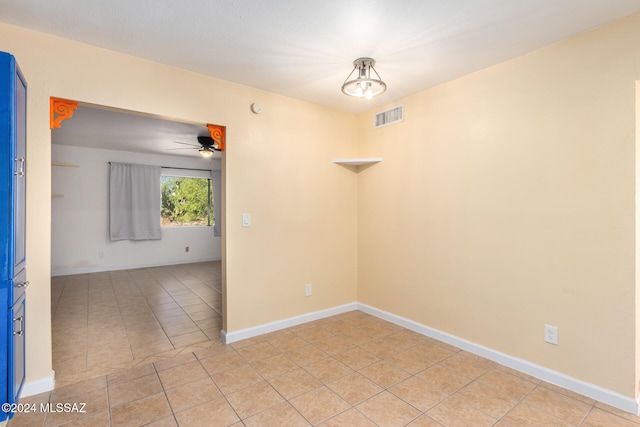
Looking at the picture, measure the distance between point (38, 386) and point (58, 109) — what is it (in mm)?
1887

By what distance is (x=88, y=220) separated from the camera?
6059 mm

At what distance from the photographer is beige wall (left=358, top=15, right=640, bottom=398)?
1950 millimetres

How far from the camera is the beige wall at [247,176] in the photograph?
2088 millimetres

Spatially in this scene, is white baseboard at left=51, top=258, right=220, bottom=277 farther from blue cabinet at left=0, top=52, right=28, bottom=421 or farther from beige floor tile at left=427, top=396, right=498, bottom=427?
beige floor tile at left=427, top=396, right=498, bottom=427

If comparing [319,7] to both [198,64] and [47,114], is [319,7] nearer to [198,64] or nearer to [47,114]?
[198,64]

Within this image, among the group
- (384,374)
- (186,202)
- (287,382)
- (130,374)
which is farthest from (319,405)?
(186,202)

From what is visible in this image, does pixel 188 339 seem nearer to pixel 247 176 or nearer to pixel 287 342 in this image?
pixel 287 342

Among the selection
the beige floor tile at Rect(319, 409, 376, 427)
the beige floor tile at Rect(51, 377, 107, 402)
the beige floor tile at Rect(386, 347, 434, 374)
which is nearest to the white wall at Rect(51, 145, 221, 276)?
the beige floor tile at Rect(51, 377, 107, 402)

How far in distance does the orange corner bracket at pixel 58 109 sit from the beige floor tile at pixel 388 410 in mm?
2786

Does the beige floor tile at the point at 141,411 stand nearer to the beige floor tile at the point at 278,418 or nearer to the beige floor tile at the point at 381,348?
the beige floor tile at the point at 278,418

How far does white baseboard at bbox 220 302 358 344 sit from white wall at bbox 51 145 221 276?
4.60 metres

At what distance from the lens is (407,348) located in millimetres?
2801

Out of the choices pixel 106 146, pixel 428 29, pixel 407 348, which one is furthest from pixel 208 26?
pixel 106 146

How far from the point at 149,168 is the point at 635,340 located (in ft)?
24.6
